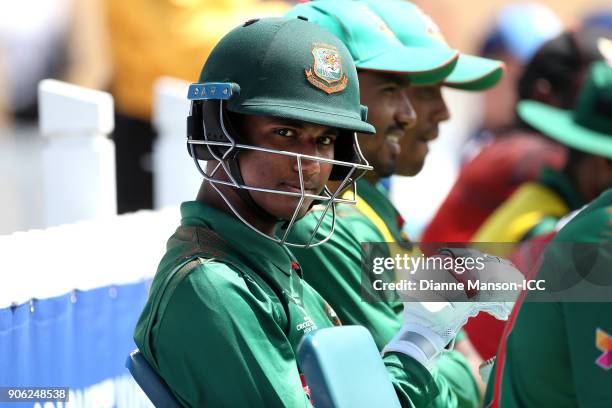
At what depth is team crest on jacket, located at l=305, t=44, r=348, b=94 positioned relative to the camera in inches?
114

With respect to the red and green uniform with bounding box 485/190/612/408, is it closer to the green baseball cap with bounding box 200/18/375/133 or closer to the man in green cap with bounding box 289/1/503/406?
the man in green cap with bounding box 289/1/503/406

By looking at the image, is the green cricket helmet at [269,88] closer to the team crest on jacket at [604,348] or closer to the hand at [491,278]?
the hand at [491,278]

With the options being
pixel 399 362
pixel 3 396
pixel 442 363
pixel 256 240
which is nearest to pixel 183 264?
pixel 256 240

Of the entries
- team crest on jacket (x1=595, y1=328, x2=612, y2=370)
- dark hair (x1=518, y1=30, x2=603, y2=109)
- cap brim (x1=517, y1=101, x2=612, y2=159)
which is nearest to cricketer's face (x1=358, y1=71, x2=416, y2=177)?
team crest on jacket (x1=595, y1=328, x2=612, y2=370)

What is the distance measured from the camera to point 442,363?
3.62 meters

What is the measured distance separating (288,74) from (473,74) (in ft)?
5.77

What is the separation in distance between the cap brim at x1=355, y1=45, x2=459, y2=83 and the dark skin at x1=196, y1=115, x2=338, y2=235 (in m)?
0.97

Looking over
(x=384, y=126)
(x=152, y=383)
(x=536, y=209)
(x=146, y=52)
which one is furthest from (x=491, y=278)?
(x=146, y=52)

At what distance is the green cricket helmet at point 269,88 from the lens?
288cm

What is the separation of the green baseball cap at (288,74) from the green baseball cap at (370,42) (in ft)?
3.00

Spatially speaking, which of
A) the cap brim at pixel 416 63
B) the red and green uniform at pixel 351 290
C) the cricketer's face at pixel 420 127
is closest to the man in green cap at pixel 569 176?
the cricketer's face at pixel 420 127

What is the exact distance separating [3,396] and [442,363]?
122cm

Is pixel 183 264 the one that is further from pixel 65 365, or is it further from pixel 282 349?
pixel 65 365

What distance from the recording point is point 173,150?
6027mm
